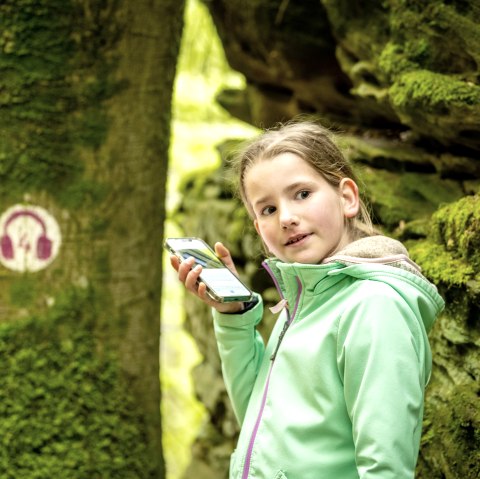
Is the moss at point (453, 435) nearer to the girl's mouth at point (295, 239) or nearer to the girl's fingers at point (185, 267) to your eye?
the girl's mouth at point (295, 239)

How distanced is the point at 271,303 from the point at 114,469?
1.96 metres

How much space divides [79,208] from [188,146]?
762cm

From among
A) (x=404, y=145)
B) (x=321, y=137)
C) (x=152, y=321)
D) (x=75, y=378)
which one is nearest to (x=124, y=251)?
(x=152, y=321)

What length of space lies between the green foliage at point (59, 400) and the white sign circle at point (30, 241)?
0.25 m

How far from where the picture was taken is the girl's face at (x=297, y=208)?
2.31 metres

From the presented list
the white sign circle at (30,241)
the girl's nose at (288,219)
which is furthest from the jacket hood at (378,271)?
the white sign circle at (30,241)

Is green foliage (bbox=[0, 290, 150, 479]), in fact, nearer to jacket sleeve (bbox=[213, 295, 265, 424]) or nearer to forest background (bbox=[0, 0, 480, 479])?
forest background (bbox=[0, 0, 480, 479])

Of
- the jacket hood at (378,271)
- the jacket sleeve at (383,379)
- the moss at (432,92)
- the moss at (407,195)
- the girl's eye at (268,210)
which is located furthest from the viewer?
the moss at (407,195)

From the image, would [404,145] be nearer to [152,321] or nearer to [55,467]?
[152,321]

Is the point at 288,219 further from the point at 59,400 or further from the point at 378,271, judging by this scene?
the point at 59,400

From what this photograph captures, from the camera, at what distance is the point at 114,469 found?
379 centimetres

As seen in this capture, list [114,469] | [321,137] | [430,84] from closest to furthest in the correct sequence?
[321,137], [430,84], [114,469]

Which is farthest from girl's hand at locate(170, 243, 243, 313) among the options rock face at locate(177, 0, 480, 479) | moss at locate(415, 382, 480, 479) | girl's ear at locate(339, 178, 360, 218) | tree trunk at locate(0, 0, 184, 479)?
tree trunk at locate(0, 0, 184, 479)

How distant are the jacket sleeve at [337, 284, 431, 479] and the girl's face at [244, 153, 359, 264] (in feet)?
1.10
